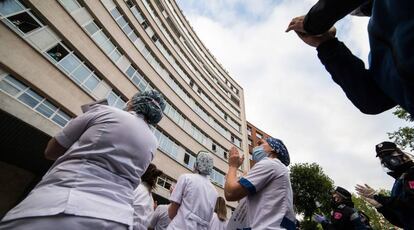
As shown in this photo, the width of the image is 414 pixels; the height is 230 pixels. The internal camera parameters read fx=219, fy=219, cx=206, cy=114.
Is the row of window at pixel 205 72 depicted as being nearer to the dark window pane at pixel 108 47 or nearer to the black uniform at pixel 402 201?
the dark window pane at pixel 108 47

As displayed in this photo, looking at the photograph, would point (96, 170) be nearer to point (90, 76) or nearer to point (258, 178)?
Result: point (258, 178)

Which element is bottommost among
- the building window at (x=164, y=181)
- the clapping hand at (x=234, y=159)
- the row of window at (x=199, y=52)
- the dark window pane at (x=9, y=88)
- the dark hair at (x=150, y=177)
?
the dark hair at (x=150, y=177)

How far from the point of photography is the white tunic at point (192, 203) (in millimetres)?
3229

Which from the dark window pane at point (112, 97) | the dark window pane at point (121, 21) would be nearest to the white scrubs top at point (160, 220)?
the dark window pane at point (112, 97)

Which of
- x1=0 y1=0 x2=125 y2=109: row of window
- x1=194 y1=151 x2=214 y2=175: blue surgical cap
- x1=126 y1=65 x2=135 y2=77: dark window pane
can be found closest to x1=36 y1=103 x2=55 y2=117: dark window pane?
x1=0 y1=0 x2=125 y2=109: row of window

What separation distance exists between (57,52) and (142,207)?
1099 centimetres

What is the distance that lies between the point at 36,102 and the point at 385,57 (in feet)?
38.9

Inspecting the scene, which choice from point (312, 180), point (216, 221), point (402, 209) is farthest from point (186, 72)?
point (402, 209)

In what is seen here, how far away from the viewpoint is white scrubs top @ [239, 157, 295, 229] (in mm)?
2109

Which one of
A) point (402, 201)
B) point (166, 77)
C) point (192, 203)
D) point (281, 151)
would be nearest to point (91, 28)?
point (166, 77)

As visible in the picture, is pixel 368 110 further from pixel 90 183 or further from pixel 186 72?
pixel 186 72

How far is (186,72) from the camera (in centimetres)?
2611

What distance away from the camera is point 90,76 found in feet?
42.1

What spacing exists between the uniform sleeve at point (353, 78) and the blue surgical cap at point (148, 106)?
1571mm
